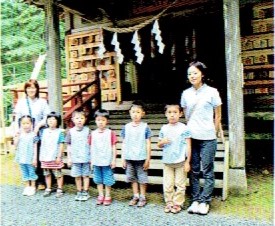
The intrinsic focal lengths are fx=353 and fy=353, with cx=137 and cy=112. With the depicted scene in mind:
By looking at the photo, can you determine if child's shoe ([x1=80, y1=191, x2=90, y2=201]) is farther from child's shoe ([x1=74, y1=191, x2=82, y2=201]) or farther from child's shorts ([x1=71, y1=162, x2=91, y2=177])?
child's shorts ([x1=71, y1=162, x2=91, y2=177])

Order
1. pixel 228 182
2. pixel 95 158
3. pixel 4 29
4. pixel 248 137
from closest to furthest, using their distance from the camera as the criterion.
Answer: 1. pixel 95 158
2. pixel 228 182
3. pixel 248 137
4. pixel 4 29

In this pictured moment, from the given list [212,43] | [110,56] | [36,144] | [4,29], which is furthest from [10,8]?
[36,144]

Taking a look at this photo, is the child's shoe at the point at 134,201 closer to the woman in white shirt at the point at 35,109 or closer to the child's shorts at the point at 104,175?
the child's shorts at the point at 104,175

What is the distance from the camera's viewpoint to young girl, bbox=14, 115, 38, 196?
5.78 metres

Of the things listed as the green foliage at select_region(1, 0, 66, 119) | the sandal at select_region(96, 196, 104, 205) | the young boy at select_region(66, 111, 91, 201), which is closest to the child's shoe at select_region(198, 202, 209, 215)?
the sandal at select_region(96, 196, 104, 205)

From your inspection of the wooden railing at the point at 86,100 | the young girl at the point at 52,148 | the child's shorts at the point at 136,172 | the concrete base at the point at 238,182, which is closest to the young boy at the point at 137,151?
the child's shorts at the point at 136,172

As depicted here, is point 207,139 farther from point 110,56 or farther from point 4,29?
point 4,29

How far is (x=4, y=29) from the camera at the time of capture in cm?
1944

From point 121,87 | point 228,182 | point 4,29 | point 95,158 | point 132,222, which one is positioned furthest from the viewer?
point 4,29

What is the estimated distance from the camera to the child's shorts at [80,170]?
214 inches

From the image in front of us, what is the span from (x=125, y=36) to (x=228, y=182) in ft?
17.3

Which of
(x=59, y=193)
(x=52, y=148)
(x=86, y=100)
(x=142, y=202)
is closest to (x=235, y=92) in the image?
(x=142, y=202)

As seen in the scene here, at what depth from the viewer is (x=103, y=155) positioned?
516 cm

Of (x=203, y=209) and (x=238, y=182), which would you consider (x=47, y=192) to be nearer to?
(x=203, y=209)
